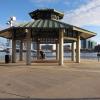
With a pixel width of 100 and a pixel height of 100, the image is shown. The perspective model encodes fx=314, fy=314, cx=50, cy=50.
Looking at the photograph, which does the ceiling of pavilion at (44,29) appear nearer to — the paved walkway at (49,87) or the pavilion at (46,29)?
the pavilion at (46,29)

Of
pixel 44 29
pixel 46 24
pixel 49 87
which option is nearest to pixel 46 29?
pixel 44 29

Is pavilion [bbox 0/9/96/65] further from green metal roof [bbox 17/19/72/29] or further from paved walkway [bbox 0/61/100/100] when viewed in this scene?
paved walkway [bbox 0/61/100/100]

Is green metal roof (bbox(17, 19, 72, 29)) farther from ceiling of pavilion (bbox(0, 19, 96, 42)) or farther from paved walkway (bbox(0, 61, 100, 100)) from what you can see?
paved walkway (bbox(0, 61, 100, 100))

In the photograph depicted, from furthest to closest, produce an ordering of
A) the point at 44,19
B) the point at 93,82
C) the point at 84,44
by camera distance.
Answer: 1. the point at 84,44
2. the point at 44,19
3. the point at 93,82

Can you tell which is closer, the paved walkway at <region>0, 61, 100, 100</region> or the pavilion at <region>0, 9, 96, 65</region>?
the paved walkway at <region>0, 61, 100, 100</region>

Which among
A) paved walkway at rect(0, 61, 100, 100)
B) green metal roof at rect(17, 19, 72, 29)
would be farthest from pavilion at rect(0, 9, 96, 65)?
paved walkway at rect(0, 61, 100, 100)

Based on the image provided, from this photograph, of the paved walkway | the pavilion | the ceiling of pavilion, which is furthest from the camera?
the pavilion

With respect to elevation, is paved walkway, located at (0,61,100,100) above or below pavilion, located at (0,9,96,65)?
below

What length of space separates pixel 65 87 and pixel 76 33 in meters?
21.9

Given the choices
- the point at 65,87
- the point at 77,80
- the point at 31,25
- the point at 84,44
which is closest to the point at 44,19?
the point at 31,25

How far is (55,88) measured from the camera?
54.0 ft

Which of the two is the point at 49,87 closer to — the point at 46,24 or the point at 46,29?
the point at 46,29

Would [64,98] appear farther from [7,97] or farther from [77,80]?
[77,80]

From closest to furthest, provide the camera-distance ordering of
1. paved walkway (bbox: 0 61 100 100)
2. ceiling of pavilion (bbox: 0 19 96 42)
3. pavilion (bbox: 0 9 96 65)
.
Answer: paved walkway (bbox: 0 61 100 100), ceiling of pavilion (bbox: 0 19 96 42), pavilion (bbox: 0 9 96 65)
